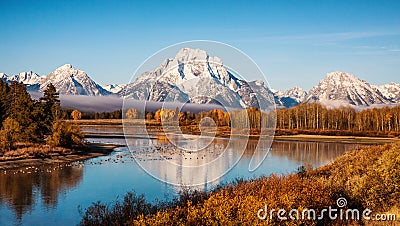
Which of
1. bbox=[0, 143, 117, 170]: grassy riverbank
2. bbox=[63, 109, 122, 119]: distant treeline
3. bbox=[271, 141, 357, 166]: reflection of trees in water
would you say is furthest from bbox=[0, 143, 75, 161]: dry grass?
bbox=[63, 109, 122, 119]: distant treeline

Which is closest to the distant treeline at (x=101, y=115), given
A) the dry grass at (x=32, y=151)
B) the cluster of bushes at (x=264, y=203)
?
the dry grass at (x=32, y=151)

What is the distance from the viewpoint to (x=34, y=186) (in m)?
24.5

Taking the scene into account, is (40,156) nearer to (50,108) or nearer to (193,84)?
(50,108)

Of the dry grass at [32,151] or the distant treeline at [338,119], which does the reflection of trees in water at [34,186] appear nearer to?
the dry grass at [32,151]

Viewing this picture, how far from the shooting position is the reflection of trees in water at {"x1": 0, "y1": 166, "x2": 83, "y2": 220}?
1969 cm

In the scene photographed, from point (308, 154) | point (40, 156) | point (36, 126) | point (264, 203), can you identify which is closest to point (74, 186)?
point (40, 156)

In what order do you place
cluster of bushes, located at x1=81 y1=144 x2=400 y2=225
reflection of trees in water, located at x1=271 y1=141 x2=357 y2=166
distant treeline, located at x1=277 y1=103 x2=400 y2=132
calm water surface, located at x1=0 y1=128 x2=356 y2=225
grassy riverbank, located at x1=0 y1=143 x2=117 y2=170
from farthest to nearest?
distant treeline, located at x1=277 y1=103 x2=400 y2=132
reflection of trees in water, located at x1=271 y1=141 x2=357 y2=166
grassy riverbank, located at x1=0 y1=143 x2=117 y2=170
calm water surface, located at x1=0 y1=128 x2=356 y2=225
cluster of bushes, located at x1=81 y1=144 x2=400 y2=225

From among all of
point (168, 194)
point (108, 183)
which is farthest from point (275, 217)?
point (108, 183)

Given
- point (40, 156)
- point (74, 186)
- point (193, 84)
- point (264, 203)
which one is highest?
point (193, 84)

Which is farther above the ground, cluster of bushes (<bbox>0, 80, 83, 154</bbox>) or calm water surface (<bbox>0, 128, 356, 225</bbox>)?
cluster of bushes (<bbox>0, 80, 83, 154</bbox>)

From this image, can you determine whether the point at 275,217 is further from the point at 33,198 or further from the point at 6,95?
the point at 6,95

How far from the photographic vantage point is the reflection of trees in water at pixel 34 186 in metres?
19.7

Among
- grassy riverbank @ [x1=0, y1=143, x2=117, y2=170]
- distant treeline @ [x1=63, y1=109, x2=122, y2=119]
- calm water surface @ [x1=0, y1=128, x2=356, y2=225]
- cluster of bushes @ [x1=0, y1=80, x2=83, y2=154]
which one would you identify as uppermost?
distant treeline @ [x1=63, y1=109, x2=122, y2=119]

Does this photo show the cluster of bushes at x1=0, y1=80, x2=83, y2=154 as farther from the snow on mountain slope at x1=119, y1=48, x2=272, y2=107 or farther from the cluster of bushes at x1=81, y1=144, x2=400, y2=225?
the cluster of bushes at x1=81, y1=144, x2=400, y2=225
